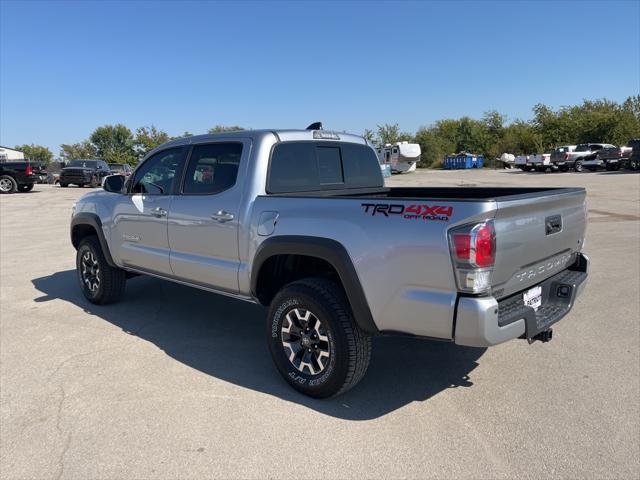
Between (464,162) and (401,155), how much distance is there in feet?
50.4

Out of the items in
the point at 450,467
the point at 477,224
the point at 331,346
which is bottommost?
the point at 450,467

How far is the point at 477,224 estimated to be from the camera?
2594 mm

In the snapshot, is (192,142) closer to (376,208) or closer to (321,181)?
(321,181)

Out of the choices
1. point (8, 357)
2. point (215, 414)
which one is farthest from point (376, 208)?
point (8, 357)

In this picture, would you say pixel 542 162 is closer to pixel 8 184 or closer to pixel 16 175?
pixel 16 175

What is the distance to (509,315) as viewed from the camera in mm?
2842

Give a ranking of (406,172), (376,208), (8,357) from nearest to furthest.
A: (376,208) → (8,357) → (406,172)

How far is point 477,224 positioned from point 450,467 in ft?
4.36

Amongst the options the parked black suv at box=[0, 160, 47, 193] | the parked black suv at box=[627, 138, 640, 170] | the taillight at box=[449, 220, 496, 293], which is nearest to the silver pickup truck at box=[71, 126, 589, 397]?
the taillight at box=[449, 220, 496, 293]

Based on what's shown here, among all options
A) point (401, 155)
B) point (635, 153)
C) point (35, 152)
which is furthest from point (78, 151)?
point (635, 153)

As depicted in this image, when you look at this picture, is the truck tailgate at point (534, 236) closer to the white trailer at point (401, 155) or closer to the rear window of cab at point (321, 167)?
the rear window of cab at point (321, 167)

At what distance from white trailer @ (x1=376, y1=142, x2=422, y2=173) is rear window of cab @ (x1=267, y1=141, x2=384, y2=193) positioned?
3889 cm

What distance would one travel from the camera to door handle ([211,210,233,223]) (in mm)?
3857

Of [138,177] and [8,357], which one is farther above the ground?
[138,177]
